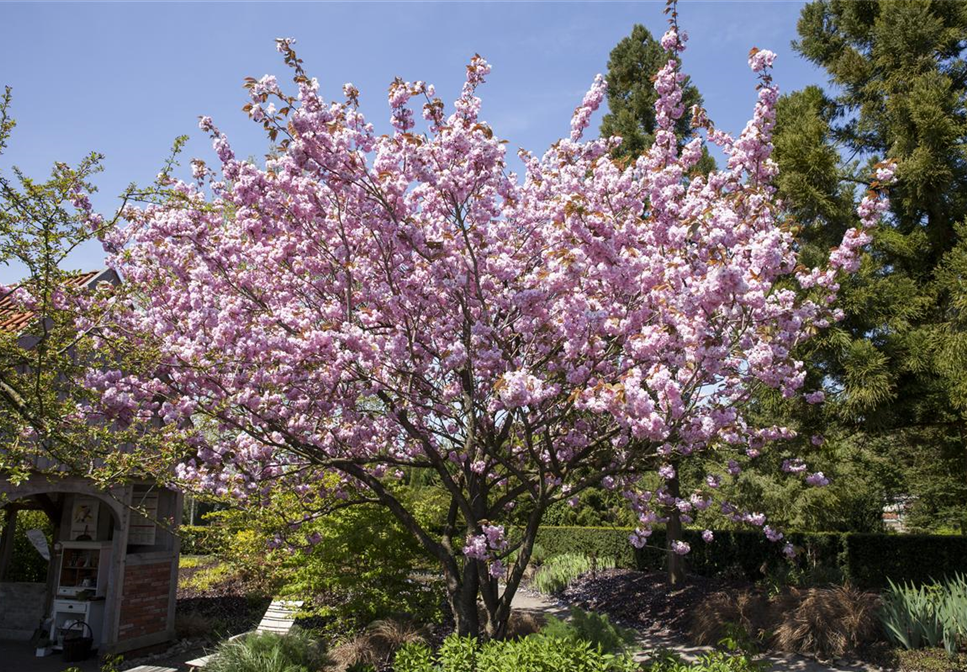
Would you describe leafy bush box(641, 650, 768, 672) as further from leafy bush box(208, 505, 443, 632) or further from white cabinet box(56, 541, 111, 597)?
white cabinet box(56, 541, 111, 597)

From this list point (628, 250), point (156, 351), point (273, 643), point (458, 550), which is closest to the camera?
point (628, 250)

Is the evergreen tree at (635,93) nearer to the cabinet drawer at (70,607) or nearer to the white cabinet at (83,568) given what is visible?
the white cabinet at (83,568)

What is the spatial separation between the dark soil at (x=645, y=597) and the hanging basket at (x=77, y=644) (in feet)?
29.0

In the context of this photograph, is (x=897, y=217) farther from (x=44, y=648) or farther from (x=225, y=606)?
(x=44, y=648)

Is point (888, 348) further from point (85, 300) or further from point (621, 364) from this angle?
point (85, 300)

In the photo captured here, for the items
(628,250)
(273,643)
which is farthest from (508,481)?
(628,250)

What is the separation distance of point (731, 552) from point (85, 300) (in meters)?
13.3

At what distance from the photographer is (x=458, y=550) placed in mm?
8375

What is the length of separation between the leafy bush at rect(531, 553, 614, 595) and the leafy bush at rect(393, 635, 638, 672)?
10.5 meters

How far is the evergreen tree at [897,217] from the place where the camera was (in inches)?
391

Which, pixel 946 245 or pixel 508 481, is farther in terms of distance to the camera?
pixel 946 245

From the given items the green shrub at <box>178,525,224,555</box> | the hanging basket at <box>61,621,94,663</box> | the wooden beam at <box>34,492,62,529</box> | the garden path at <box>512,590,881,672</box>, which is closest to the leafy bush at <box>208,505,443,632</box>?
the green shrub at <box>178,525,224,555</box>

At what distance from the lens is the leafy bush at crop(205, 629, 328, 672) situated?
684 centimetres

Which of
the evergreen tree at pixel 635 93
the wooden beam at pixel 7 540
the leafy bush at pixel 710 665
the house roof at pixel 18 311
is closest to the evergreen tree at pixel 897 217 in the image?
the evergreen tree at pixel 635 93
